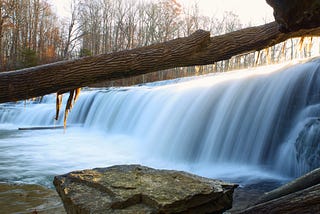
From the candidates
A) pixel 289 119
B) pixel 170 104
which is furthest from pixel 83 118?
pixel 289 119

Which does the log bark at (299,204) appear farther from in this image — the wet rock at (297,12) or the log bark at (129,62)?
the log bark at (129,62)

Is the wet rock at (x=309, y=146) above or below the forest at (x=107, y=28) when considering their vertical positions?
below

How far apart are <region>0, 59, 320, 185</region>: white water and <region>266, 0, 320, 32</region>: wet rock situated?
3.16 meters

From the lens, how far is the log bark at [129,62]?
3.06 metres

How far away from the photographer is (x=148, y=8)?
51656 mm

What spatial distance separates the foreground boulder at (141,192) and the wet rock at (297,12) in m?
1.47

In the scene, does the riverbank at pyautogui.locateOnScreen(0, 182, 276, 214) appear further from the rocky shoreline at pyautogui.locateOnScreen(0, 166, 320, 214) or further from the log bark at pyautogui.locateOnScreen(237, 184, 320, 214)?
the log bark at pyautogui.locateOnScreen(237, 184, 320, 214)

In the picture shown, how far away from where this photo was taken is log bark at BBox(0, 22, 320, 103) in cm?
306

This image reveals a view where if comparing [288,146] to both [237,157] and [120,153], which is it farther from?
[120,153]

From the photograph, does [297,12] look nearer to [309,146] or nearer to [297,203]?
[297,203]

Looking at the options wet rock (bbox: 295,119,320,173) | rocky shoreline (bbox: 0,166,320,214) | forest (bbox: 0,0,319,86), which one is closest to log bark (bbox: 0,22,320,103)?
rocky shoreline (bbox: 0,166,320,214)

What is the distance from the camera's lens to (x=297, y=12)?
2320mm

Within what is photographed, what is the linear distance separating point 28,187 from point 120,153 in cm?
426

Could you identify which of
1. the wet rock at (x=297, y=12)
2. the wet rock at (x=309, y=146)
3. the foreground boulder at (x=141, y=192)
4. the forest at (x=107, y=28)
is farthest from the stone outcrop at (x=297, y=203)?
the forest at (x=107, y=28)
